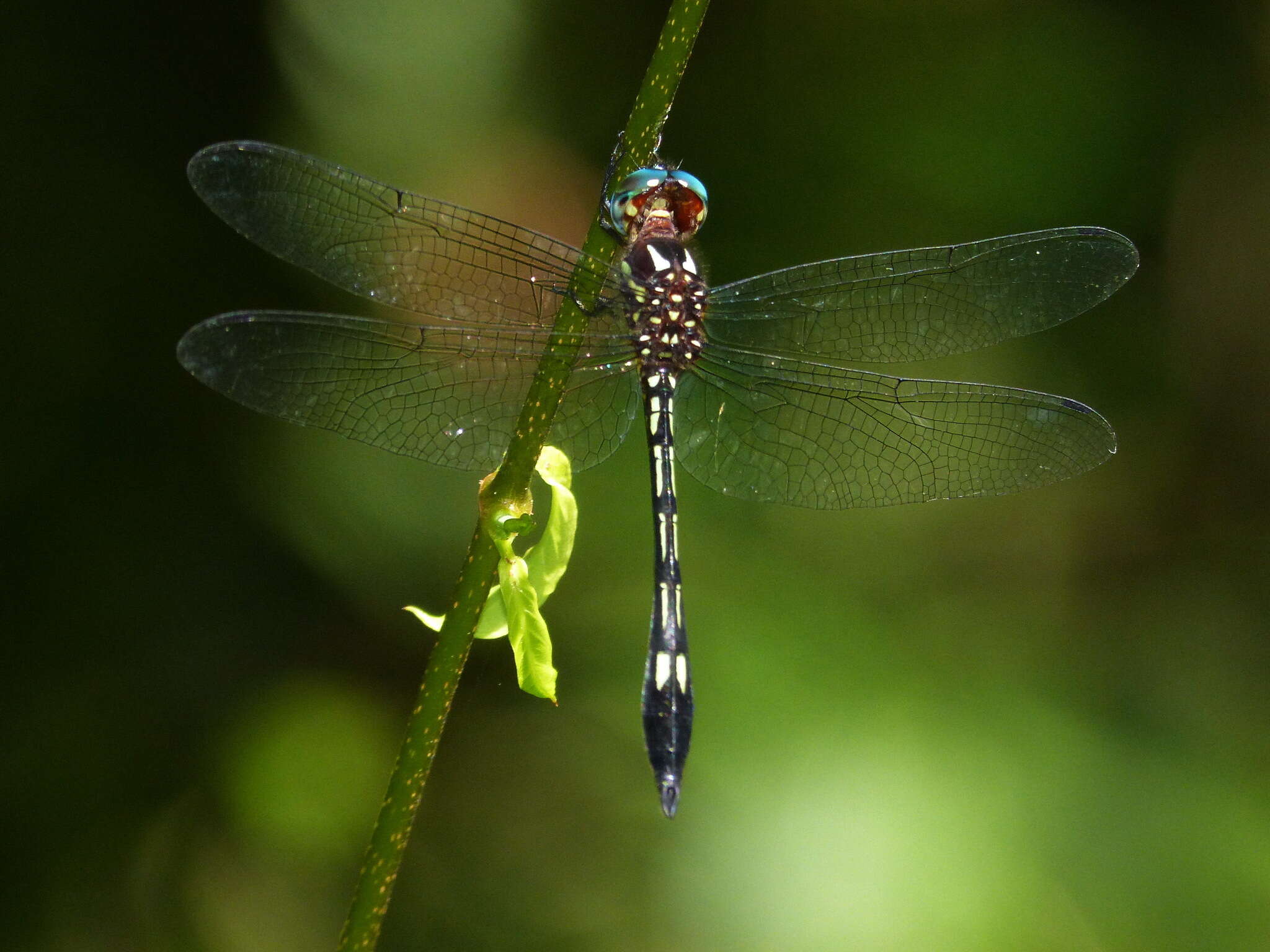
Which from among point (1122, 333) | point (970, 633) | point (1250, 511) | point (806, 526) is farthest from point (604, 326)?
point (1250, 511)

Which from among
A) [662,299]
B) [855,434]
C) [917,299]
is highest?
[917,299]

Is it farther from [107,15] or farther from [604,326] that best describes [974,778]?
[107,15]

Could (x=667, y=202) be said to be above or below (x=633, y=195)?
above

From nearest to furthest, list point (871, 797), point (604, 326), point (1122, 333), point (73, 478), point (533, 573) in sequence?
point (533, 573) → point (604, 326) → point (871, 797) → point (73, 478) → point (1122, 333)

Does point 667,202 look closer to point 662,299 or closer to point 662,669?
point 662,299

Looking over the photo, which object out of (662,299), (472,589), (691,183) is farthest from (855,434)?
(472,589)

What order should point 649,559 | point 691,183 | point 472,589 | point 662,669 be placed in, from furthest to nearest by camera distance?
point 649,559 → point 691,183 → point 662,669 → point 472,589
